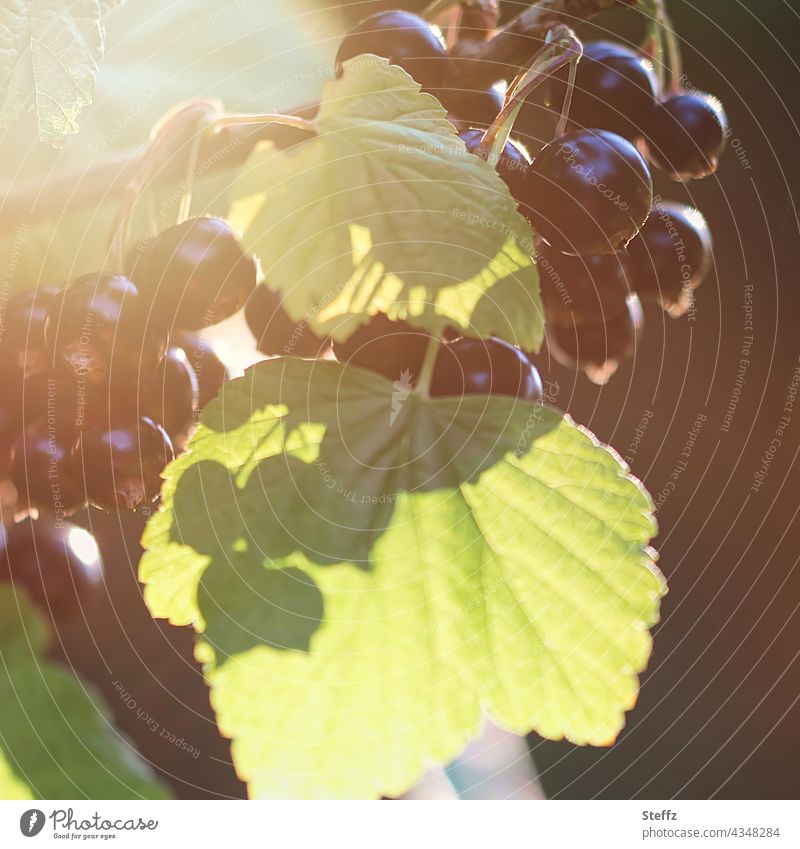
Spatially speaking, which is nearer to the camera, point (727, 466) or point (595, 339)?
point (595, 339)

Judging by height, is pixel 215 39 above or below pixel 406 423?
above

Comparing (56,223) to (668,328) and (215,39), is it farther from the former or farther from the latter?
(668,328)

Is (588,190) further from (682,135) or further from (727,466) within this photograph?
(727,466)

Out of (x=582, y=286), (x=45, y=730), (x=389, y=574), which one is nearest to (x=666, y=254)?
(x=582, y=286)

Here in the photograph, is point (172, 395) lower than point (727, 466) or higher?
higher

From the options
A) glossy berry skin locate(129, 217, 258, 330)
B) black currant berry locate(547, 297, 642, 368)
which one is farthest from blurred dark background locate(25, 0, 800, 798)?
glossy berry skin locate(129, 217, 258, 330)
